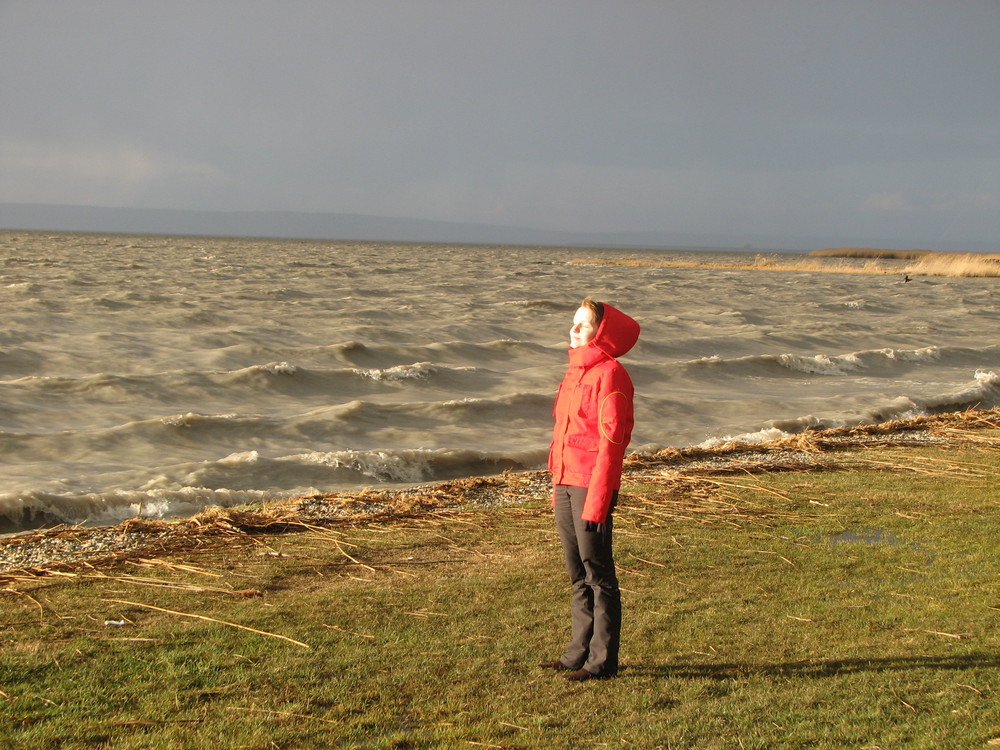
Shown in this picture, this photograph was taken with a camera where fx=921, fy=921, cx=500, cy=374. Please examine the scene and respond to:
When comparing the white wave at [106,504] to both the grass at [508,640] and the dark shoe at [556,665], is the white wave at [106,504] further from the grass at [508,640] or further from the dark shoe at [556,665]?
the dark shoe at [556,665]

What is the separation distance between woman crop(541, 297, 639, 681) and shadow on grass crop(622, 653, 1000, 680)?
1.09 ft

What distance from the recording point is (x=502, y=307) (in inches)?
1268

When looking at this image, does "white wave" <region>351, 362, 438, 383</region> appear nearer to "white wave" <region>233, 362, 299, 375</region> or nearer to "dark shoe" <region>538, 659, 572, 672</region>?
"white wave" <region>233, 362, 299, 375</region>

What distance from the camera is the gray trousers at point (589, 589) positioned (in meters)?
4.49

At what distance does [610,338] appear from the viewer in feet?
14.8

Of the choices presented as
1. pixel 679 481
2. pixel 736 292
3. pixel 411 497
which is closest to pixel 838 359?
pixel 679 481

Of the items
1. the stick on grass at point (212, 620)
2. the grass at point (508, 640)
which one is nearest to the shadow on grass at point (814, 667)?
the grass at point (508, 640)

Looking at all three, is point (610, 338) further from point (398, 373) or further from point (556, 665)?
point (398, 373)

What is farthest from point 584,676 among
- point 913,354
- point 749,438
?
point 913,354

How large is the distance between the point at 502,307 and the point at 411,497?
23.4 metres

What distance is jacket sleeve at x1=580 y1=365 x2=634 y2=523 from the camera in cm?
436

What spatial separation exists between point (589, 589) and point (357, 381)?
43.1 feet

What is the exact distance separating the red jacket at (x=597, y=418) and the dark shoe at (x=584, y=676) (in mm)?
862

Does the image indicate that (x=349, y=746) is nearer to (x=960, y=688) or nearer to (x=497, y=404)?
(x=960, y=688)
